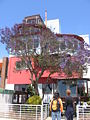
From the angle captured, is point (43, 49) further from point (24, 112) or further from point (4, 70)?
point (4, 70)

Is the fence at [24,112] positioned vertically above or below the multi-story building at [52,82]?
below

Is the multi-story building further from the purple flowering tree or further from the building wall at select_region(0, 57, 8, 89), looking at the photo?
the building wall at select_region(0, 57, 8, 89)

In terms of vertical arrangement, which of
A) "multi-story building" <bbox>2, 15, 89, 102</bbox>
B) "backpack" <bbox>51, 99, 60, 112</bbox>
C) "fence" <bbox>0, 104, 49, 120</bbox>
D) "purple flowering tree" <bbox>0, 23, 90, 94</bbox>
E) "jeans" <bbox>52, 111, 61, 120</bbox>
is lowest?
"fence" <bbox>0, 104, 49, 120</bbox>

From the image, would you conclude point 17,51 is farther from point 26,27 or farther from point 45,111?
point 45,111

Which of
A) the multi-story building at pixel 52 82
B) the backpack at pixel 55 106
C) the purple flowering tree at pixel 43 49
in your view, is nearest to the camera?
the backpack at pixel 55 106

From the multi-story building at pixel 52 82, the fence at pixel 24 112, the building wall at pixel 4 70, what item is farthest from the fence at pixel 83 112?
the building wall at pixel 4 70

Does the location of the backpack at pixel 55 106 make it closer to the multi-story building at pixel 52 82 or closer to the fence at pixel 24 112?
the fence at pixel 24 112

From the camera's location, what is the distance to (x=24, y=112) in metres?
13.2

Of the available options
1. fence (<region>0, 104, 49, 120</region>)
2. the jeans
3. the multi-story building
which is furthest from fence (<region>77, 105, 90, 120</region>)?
the multi-story building

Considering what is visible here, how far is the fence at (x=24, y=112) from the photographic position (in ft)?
42.4

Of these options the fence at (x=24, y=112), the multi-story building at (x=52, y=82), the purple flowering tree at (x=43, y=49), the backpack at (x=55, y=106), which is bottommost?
the fence at (x=24, y=112)

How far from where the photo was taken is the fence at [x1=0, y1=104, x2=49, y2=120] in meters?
12.9

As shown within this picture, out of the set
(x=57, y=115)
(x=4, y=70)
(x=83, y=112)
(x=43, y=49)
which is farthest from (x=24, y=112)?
(x=4, y=70)

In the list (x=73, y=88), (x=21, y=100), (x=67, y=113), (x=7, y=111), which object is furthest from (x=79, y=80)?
(x=67, y=113)
